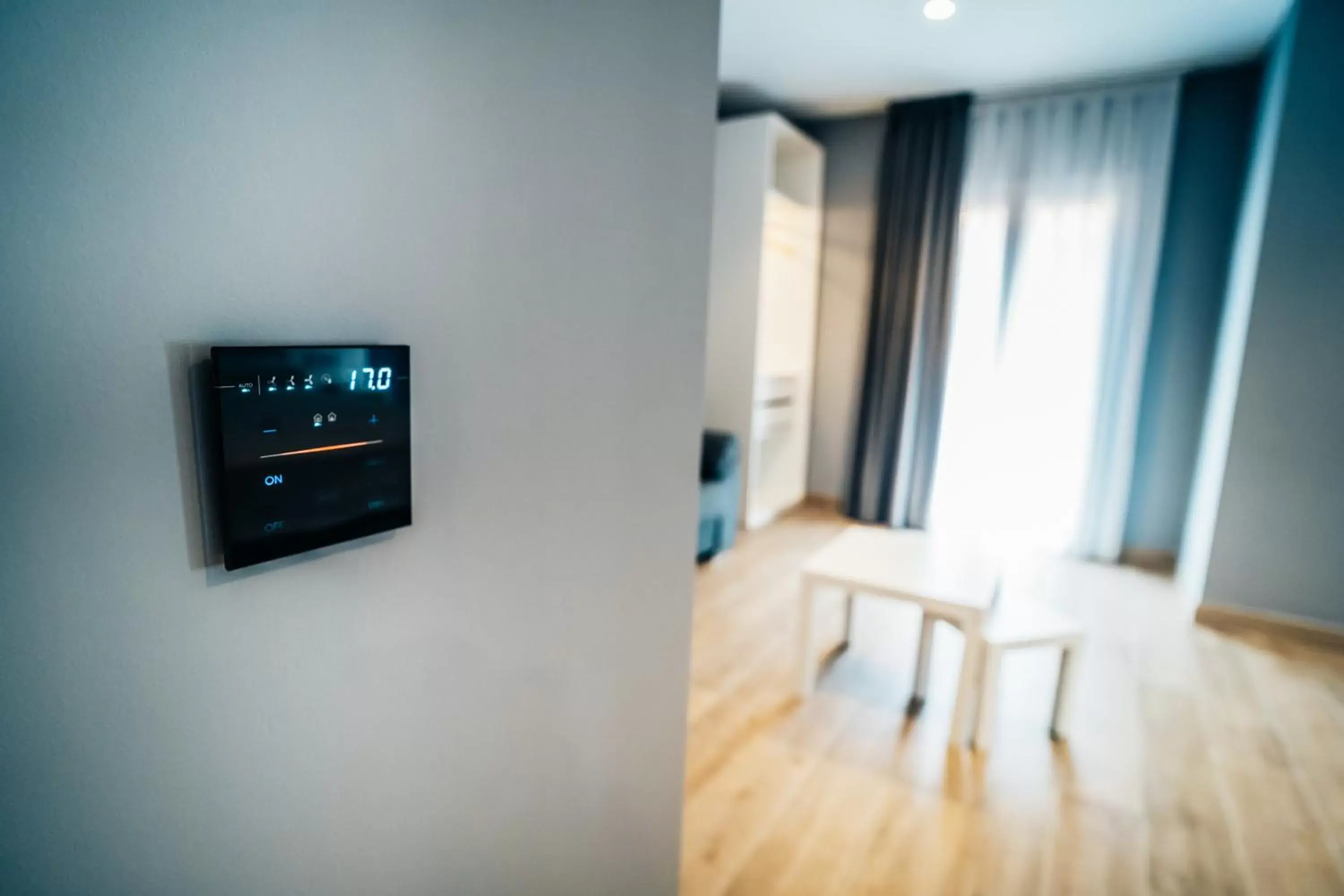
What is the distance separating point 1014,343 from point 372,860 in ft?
14.2

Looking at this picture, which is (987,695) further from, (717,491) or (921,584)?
(717,491)

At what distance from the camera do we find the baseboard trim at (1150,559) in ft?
12.7

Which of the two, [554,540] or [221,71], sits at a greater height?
[221,71]

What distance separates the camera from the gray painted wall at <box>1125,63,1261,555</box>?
3.51 metres

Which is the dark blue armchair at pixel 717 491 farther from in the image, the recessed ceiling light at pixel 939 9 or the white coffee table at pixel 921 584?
the recessed ceiling light at pixel 939 9

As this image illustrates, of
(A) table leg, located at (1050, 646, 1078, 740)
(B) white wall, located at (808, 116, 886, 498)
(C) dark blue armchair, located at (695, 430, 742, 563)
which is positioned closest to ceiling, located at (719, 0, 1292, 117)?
(B) white wall, located at (808, 116, 886, 498)

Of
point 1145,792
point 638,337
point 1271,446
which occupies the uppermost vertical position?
point 638,337

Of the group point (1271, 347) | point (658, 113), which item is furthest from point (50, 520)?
point (1271, 347)

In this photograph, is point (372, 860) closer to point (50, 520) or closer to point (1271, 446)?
point (50, 520)

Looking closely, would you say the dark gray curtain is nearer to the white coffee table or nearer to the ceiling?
the ceiling

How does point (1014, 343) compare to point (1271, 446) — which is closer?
point (1271, 446)

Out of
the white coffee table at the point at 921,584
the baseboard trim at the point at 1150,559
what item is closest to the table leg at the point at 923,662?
the white coffee table at the point at 921,584

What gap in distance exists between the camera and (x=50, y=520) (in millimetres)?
435

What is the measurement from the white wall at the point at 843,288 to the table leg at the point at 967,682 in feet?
8.82
